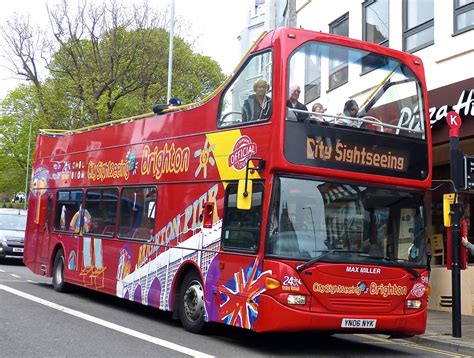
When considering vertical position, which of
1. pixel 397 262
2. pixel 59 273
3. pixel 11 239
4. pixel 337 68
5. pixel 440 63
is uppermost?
pixel 440 63

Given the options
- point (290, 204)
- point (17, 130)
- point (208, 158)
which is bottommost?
point (290, 204)

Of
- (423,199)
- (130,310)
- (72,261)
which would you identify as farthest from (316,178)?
(72,261)

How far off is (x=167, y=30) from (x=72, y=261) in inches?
797

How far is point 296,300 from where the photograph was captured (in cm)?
769

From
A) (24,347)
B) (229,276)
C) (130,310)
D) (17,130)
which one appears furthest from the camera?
(17,130)

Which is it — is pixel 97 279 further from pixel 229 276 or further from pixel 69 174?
pixel 229 276

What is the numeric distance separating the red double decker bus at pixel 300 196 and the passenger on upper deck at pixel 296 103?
36mm

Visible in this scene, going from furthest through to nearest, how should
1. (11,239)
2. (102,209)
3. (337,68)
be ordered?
(11,239), (102,209), (337,68)

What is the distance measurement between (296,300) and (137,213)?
4439 mm

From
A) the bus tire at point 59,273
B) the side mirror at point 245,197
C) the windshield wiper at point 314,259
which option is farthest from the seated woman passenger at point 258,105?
the bus tire at point 59,273

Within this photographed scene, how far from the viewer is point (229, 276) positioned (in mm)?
8516

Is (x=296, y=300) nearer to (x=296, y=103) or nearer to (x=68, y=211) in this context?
(x=296, y=103)

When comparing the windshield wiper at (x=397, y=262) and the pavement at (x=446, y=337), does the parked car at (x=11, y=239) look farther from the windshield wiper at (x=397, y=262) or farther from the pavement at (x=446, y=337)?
the windshield wiper at (x=397, y=262)

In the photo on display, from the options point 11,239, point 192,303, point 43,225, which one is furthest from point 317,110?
point 11,239
